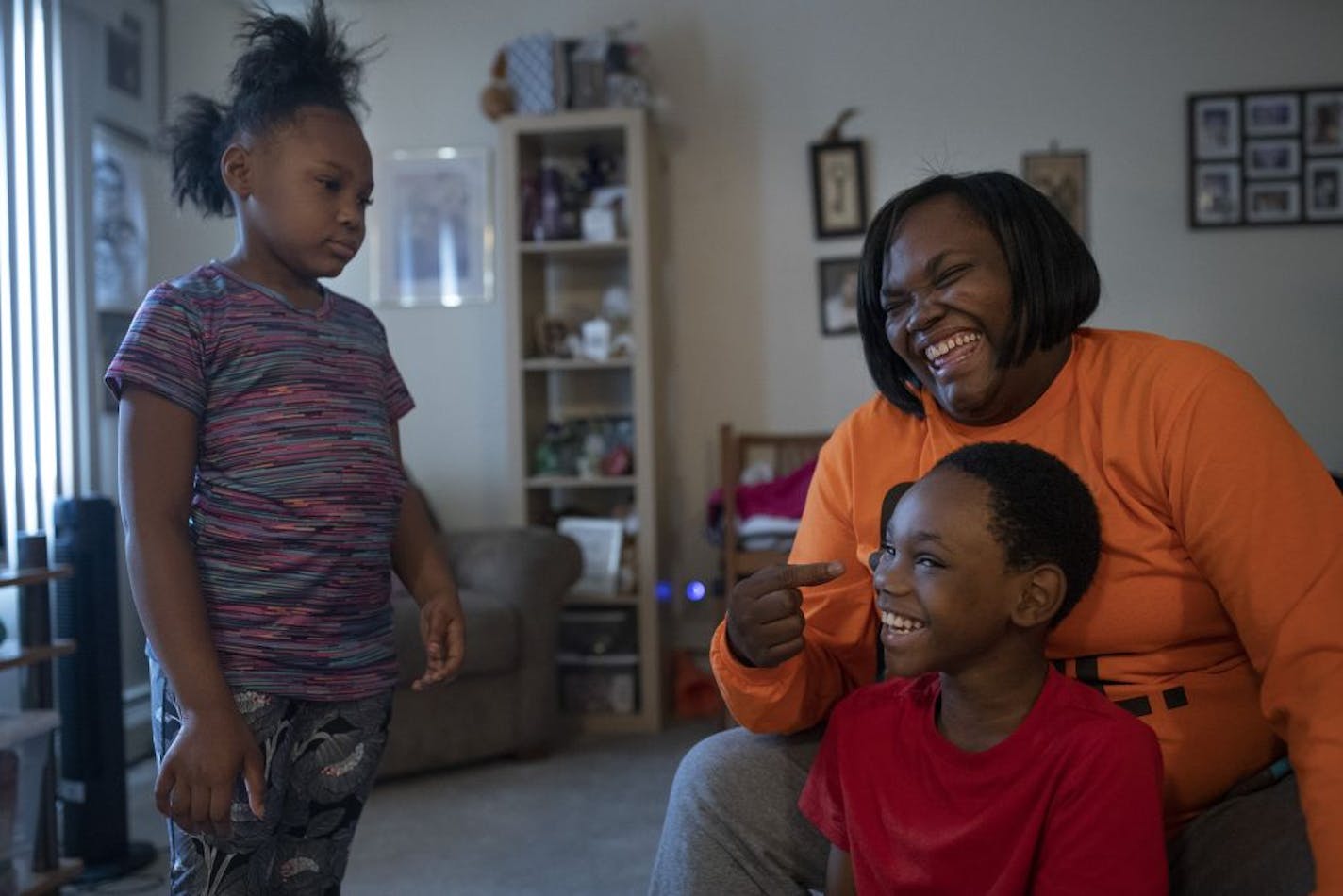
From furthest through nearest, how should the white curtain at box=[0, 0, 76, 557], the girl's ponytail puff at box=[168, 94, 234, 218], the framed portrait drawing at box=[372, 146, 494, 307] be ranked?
the framed portrait drawing at box=[372, 146, 494, 307] < the white curtain at box=[0, 0, 76, 557] < the girl's ponytail puff at box=[168, 94, 234, 218]

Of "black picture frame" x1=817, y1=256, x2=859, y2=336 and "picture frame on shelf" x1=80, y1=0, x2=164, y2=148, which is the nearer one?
"picture frame on shelf" x1=80, y1=0, x2=164, y2=148

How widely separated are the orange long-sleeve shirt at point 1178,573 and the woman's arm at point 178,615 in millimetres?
493

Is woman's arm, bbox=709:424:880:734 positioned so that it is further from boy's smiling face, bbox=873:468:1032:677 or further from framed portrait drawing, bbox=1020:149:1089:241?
framed portrait drawing, bbox=1020:149:1089:241

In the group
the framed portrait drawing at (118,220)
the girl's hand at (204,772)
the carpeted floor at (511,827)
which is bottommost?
the carpeted floor at (511,827)

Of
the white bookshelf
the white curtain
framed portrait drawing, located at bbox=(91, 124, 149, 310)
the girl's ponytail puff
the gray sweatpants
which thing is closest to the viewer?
the gray sweatpants

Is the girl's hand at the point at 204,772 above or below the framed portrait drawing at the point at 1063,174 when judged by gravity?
below

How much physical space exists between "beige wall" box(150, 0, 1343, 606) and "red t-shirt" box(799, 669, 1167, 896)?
9.81 ft

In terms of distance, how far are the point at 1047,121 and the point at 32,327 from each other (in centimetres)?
315

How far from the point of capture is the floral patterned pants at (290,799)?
1224mm

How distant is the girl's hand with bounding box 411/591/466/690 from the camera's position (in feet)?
4.62

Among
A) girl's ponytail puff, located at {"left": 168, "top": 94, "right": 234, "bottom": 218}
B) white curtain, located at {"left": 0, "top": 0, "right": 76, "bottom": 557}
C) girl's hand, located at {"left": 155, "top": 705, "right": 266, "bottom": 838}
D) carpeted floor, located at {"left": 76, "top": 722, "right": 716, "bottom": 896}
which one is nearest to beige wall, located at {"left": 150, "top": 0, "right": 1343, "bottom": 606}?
white curtain, located at {"left": 0, "top": 0, "right": 76, "bottom": 557}

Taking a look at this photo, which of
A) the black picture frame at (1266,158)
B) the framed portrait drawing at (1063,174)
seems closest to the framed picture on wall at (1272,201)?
the black picture frame at (1266,158)

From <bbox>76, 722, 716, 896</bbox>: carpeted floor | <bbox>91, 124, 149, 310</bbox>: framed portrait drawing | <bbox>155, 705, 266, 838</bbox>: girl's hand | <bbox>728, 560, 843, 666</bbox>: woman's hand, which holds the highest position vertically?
<bbox>91, 124, 149, 310</bbox>: framed portrait drawing

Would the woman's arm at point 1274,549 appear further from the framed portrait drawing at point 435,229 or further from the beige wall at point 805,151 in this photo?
the framed portrait drawing at point 435,229
